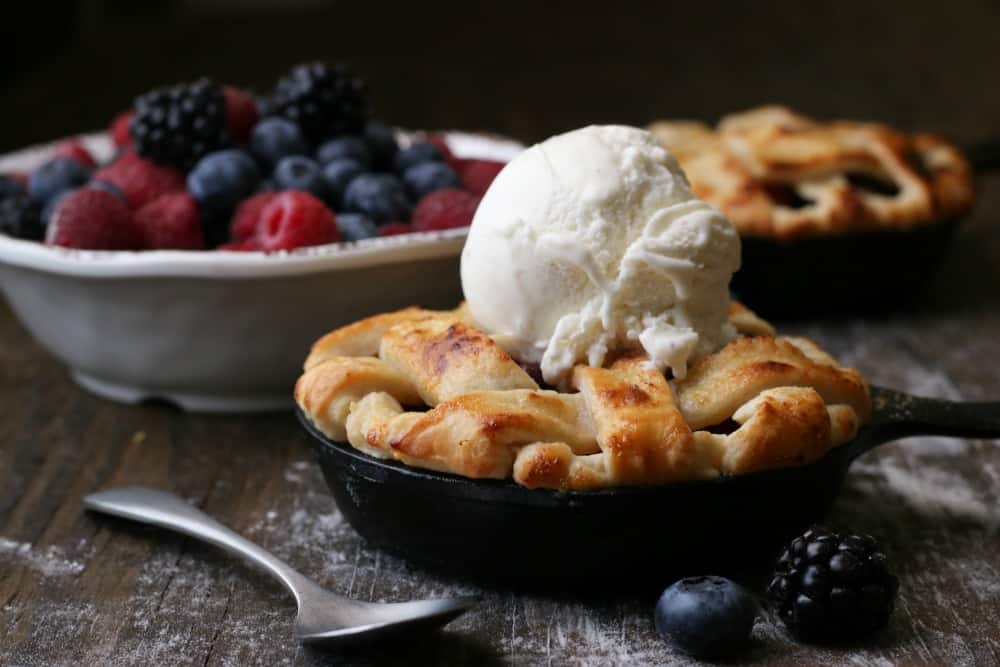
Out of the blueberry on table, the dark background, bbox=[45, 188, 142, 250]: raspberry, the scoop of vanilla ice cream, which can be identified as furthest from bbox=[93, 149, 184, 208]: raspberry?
the dark background

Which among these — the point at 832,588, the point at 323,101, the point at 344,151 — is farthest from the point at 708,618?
the point at 323,101

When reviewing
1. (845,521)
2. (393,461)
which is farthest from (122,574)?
(845,521)

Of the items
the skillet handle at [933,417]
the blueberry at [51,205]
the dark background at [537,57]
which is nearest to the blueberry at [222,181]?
the blueberry at [51,205]

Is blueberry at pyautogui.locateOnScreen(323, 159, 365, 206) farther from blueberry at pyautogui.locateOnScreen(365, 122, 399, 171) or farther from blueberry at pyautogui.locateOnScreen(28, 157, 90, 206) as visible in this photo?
blueberry at pyautogui.locateOnScreen(28, 157, 90, 206)

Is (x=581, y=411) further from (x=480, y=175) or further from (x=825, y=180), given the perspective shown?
(x=825, y=180)

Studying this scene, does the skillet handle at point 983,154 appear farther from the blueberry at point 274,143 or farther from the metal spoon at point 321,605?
the metal spoon at point 321,605

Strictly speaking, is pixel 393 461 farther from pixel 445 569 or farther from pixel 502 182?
pixel 502 182
